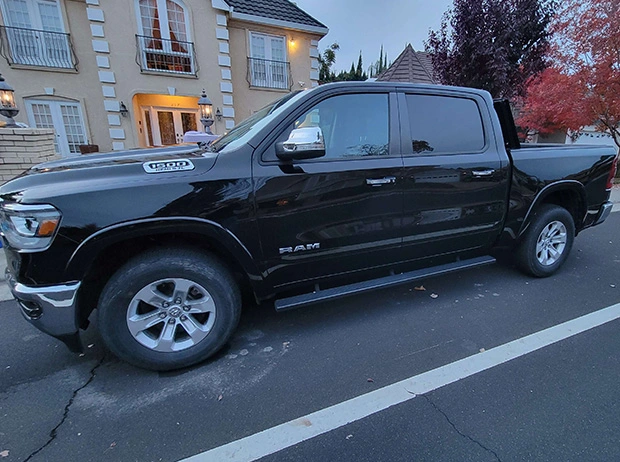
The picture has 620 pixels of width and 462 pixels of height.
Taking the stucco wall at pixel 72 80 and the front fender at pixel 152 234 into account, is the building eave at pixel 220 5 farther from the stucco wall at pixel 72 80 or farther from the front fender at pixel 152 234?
the front fender at pixel 152 234

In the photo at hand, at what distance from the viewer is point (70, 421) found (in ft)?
5.84

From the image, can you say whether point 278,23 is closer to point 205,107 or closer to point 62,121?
point 205,107

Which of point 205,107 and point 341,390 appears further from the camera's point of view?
point 205,107

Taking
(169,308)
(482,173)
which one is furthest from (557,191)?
(169,308)

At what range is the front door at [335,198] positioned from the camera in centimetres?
220

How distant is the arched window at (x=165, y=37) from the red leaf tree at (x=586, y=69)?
11025 millimetres

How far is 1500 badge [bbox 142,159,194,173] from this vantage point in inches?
76.8

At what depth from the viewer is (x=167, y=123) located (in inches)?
483

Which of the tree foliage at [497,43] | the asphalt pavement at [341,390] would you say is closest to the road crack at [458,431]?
the asphalt pavement at [341,390]

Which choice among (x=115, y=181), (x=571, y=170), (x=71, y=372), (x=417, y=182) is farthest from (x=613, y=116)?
(x=71, y=372)

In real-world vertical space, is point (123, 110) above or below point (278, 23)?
below

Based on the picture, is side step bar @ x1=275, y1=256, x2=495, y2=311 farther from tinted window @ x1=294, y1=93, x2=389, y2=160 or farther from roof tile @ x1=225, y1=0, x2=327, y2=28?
roof tile @ x1=225, y1=0, x2=327, y2=28

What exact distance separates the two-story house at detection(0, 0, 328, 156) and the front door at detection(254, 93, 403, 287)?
10375 mm

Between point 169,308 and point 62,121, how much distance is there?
Answer: 38.7ft
